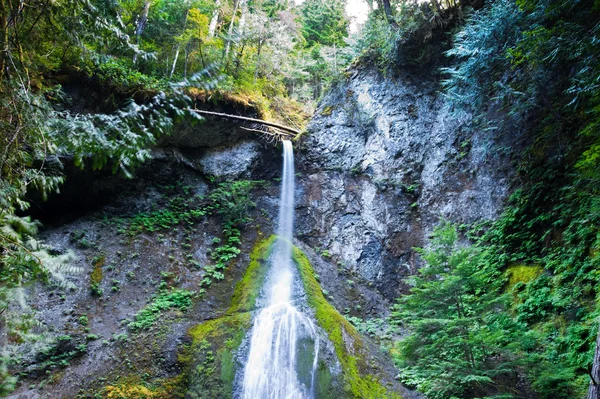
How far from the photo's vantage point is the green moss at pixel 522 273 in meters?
6.94

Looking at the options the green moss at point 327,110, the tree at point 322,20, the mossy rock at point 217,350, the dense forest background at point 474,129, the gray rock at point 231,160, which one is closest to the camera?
the dense forest background at point 474,129

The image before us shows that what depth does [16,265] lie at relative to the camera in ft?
9.46

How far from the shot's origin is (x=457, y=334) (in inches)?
207

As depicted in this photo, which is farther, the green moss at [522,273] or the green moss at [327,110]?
the green moss at [327,110]

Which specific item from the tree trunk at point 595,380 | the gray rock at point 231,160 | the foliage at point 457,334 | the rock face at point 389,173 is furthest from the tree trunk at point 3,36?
the gray rock at point 231,160

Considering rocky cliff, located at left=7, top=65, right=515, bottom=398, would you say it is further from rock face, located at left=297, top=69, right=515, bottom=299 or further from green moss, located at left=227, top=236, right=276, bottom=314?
green moss, located at left=227, top=236, right=276, bottom=314

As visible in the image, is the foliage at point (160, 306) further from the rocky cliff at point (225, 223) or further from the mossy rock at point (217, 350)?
the mossy rock at point (217, 350)

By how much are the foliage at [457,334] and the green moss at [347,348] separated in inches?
60.0

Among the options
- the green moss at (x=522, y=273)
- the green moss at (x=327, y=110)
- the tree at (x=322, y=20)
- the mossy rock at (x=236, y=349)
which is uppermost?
the tree at (x=322, y=20)

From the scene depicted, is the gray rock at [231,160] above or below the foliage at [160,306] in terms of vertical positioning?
above

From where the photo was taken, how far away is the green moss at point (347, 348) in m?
7.02

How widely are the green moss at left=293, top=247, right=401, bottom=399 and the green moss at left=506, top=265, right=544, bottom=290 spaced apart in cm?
324

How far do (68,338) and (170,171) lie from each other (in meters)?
6.57

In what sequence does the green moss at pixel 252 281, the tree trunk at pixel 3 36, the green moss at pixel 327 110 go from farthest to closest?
the green moss at pixel 327 110
the green moss at pixel 252 281
the tree trunk at pixel 3 36
